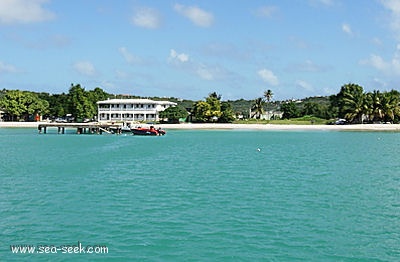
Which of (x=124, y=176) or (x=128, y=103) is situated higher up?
(x=128, y=103)

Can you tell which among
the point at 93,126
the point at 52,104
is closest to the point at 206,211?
the point at 93,126

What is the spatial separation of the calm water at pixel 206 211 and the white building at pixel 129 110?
77.2 meters

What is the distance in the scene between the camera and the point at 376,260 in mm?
12633

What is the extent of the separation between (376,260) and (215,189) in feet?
35.3

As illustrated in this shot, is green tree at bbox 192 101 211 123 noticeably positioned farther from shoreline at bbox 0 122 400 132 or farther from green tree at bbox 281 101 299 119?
green tree at bbox 281 101 299 119

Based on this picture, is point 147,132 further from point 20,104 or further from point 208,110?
point 20,104

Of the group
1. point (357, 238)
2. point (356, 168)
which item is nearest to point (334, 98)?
point (356, 168)

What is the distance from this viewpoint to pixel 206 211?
58.1 ft

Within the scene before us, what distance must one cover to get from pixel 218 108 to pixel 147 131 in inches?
1183

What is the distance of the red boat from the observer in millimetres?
74375

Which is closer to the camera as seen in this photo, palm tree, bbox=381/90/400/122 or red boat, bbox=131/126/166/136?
red boat, bbox=131/126/166/136

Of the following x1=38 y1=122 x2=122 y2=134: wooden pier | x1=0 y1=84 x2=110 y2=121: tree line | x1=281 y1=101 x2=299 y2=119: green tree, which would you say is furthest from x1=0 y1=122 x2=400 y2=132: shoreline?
x1=281 y1=101 x2=299 y2=119: green tree

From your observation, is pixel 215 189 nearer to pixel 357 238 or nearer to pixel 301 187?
pixel 301 187

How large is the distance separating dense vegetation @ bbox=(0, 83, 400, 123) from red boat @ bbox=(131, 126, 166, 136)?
1069 inches
